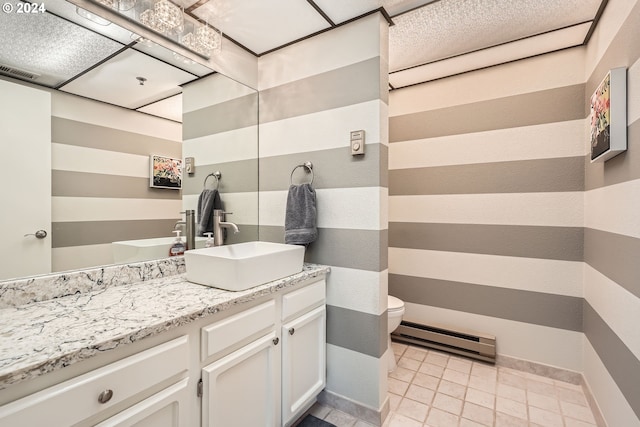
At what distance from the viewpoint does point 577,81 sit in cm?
198

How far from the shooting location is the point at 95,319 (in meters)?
0.96

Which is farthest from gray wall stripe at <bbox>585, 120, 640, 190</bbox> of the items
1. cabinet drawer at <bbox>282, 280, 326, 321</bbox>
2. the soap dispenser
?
the soap dispenser

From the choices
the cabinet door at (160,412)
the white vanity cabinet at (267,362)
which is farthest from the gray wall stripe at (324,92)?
the cabinet door at (160,412)

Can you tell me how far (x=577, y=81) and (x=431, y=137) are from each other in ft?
3.22

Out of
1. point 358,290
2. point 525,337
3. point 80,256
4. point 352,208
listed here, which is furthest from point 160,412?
point 525,337

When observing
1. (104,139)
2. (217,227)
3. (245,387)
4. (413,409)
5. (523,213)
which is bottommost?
(413,409)

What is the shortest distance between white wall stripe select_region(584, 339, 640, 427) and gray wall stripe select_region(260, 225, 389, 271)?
1189mm

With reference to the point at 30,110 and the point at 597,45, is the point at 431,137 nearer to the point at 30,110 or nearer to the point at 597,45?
the point at 597,45

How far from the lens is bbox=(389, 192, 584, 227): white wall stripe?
202 cm

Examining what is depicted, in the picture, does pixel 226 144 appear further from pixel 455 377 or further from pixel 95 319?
pixel 455 377

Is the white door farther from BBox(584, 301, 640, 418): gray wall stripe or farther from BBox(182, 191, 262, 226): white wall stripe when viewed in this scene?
BBox(584, 301, 640, 418): gray wall stripe

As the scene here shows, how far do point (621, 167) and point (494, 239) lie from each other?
3.18 ft

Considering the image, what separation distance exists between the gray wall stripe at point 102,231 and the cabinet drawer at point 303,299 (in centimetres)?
76

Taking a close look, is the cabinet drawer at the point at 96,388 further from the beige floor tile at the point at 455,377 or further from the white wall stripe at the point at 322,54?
the beige floor tile at the point at 455,377
